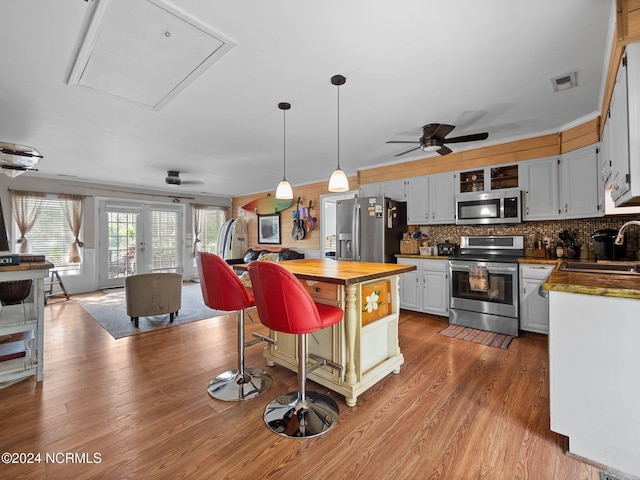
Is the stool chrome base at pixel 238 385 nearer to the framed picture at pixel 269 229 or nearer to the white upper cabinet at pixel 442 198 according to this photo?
the white upper cabinet at pixel 442 198

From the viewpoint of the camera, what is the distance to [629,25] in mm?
1545

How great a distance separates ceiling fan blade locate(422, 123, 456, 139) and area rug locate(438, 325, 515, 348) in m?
2.27

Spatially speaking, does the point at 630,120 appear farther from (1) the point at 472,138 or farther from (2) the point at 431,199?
(2) the point at 431,199

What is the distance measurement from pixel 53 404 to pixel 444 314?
4141 mm

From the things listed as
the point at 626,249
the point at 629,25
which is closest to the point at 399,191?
the point at 626,249

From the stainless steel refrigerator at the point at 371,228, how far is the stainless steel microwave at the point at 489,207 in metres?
0.92

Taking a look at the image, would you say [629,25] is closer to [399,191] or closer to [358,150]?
[358,150]

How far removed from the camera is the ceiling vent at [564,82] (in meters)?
2.37

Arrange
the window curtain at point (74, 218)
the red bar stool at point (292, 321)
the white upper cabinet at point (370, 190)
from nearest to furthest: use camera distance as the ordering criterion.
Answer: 1. the red bar stool at point (292, 321)
2. the white upper cabinet at point (370, 190)
3. the window curtain at point (74, 218)

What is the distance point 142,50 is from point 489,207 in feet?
13.1

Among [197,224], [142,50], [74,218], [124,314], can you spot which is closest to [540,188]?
[142,50]

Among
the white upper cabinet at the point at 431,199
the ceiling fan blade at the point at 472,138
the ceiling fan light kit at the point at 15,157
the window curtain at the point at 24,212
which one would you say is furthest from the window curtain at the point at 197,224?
the ceiling fan blade at the point at 472,138

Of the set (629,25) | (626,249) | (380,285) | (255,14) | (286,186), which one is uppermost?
(255,14)

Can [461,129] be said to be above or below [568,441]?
above
